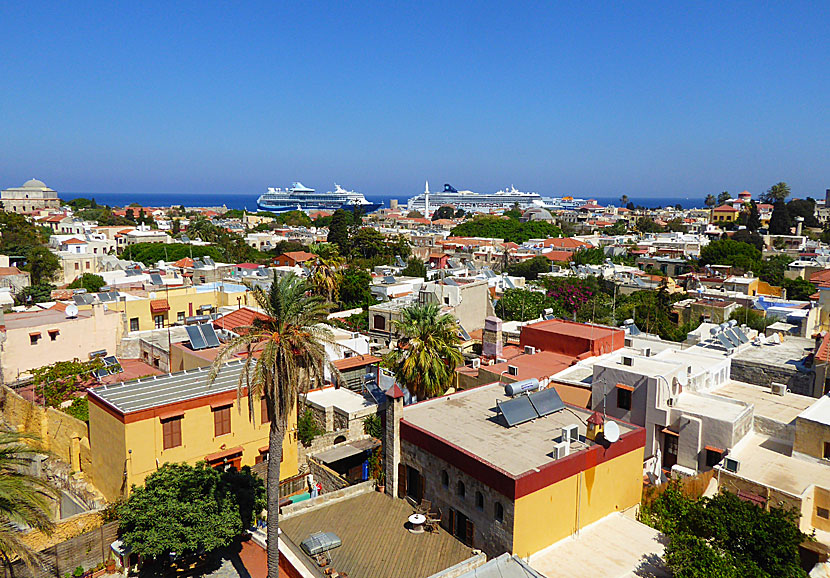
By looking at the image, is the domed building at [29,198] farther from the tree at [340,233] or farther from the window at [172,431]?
the window at [172,431]

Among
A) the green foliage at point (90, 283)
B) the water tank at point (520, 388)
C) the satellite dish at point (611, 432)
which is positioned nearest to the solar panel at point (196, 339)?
the water tank at point (520, 388)

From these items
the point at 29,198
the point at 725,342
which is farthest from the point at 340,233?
the point at 29,198

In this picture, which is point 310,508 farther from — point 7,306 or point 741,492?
point 7,306

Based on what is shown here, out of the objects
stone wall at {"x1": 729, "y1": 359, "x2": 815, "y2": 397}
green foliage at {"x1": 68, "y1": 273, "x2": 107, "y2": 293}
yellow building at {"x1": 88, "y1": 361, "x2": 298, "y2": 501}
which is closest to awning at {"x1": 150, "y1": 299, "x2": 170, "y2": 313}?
green foliage at {"x1": 68, "y1": 273, "x2": 107, "y2": 293}

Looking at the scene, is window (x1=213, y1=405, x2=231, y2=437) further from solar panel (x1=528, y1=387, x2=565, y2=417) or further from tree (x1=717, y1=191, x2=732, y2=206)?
tree (x1=717, y1=191, x2=732, y2=206)

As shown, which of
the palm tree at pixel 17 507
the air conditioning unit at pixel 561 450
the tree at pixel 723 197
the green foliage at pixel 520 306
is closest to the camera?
the palm tree at pixel 17 507
